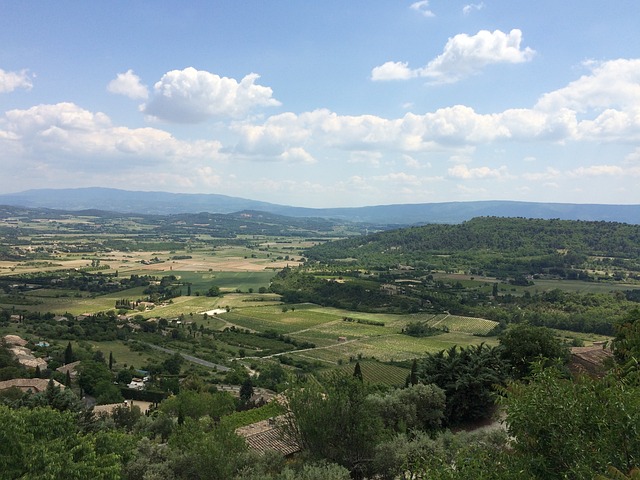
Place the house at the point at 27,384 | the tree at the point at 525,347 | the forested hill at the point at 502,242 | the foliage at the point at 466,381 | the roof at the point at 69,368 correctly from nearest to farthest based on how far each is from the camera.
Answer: the foliage at the point at 466,381 < the tree at the point at 525,347 < the house at the point at 27,384 < the roof at the point at 69,368 < the forested hill at the point at 502,242

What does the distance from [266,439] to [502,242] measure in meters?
138

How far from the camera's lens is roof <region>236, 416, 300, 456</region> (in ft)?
73.2

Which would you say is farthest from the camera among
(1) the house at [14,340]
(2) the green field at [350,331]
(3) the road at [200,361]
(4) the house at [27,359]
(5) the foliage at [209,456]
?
(2) the green field at [350,331]

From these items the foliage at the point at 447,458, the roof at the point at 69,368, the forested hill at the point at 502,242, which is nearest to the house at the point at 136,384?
the roof at the point at 69,368

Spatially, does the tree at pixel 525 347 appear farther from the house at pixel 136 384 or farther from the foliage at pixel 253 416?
the house at pixel 136 384

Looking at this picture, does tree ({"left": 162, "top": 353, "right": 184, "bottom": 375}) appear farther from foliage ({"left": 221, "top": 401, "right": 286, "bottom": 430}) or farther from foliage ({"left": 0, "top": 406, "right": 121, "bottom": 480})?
foliage ({"left": 0, "top": 406, "right": 121, "bottom": 480})

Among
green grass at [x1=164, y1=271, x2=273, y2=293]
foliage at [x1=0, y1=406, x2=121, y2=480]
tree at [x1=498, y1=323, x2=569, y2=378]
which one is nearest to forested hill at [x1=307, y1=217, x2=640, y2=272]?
green grass at [x1=164, y1=271, x2=273, y2=293]

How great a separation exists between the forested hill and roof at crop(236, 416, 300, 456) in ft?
390

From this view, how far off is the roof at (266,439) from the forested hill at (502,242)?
390 feet

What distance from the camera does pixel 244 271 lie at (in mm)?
140250

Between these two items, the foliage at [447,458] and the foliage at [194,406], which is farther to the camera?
the foliage at [194,406]

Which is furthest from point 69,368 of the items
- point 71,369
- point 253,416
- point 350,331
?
point 350,331

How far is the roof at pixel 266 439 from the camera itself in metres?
22.3

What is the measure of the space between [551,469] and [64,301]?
102m
